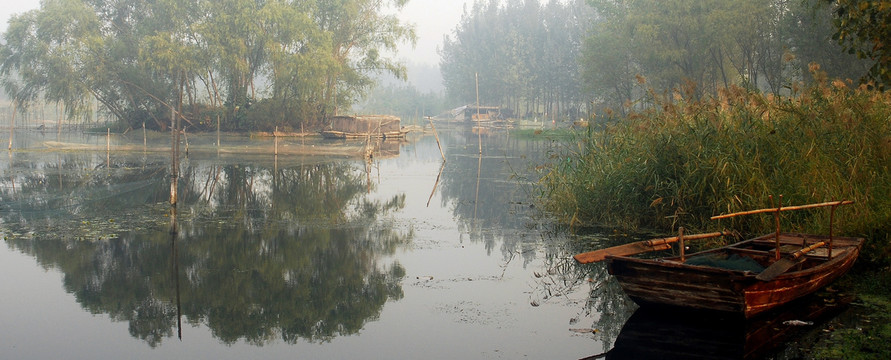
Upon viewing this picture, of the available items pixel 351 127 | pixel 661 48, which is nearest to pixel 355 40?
pixel 351 127

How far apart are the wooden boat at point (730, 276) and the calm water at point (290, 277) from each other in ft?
1.99

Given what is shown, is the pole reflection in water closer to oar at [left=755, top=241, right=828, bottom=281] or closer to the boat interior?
the boat interior

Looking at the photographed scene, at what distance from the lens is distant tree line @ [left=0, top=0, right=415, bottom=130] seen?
1538 inches

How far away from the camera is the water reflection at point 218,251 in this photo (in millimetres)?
7848

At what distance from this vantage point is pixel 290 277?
9.45 meters

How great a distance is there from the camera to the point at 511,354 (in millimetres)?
6785

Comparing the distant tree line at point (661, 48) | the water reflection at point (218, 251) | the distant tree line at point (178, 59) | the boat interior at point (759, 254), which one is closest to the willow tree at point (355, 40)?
the distant tree line at point (178, 59)

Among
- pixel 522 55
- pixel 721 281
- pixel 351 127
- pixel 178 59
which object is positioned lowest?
pixel 721 281

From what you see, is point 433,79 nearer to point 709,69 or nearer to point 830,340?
point 709,69

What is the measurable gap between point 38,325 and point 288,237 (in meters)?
4.97

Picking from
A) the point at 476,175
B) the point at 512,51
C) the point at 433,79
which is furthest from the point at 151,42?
the point at 433,79

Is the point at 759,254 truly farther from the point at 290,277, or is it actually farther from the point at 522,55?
the point at 522,55

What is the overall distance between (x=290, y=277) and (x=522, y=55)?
65548mm

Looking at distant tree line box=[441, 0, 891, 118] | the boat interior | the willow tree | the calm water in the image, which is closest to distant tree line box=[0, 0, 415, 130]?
the willow tree
